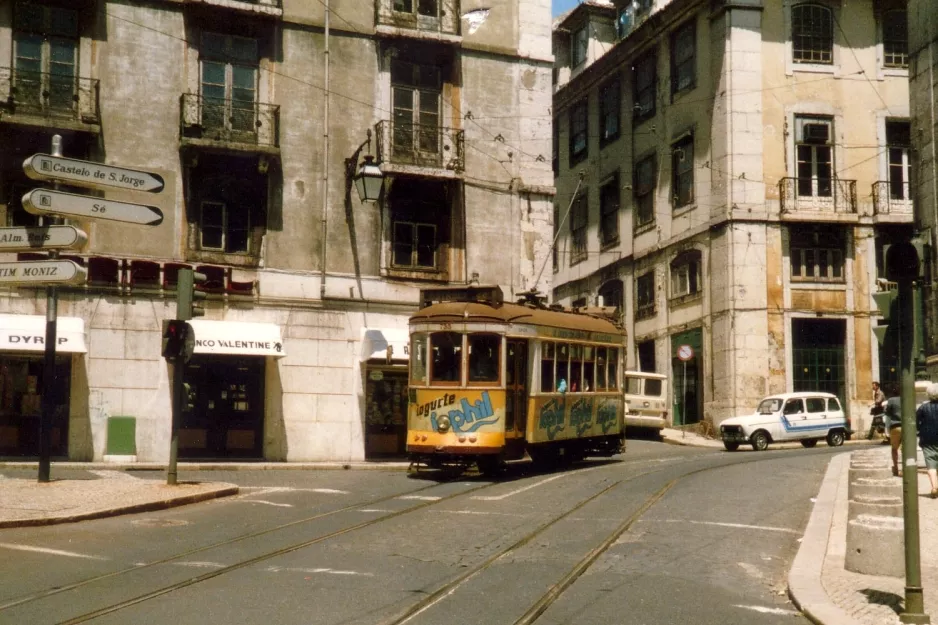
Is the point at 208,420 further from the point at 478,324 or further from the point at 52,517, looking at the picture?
the point at 52,517

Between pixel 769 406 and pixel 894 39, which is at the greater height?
pixel 894 39

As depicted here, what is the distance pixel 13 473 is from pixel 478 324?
8148 mm

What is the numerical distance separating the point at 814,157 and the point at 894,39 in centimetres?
479

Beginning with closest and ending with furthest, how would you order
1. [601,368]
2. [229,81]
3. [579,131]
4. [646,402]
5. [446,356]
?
1. [446,356]
2. [601,368]
3. [229,81]
4. [646,402]
5. [579,131]

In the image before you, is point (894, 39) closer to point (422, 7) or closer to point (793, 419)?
point (793, 419)

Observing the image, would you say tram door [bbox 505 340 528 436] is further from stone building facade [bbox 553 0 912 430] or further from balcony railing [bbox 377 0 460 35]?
stone building facade [bbox 553 0 912 430]

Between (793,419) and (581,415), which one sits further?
(793,419)

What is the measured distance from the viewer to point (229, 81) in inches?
930

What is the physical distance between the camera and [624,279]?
4041 centimetres

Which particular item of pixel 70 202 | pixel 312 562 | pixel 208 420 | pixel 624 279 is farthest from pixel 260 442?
pixel 624 279

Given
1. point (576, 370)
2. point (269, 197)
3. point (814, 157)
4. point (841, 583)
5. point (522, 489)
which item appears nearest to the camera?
point (841, 583)

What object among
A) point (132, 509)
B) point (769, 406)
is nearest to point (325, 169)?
point (132, 509)

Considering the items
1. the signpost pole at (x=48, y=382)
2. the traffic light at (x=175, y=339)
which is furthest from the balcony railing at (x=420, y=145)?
the signpost pole at (x=48, y=382)

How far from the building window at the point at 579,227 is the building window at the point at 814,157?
10.7 m
